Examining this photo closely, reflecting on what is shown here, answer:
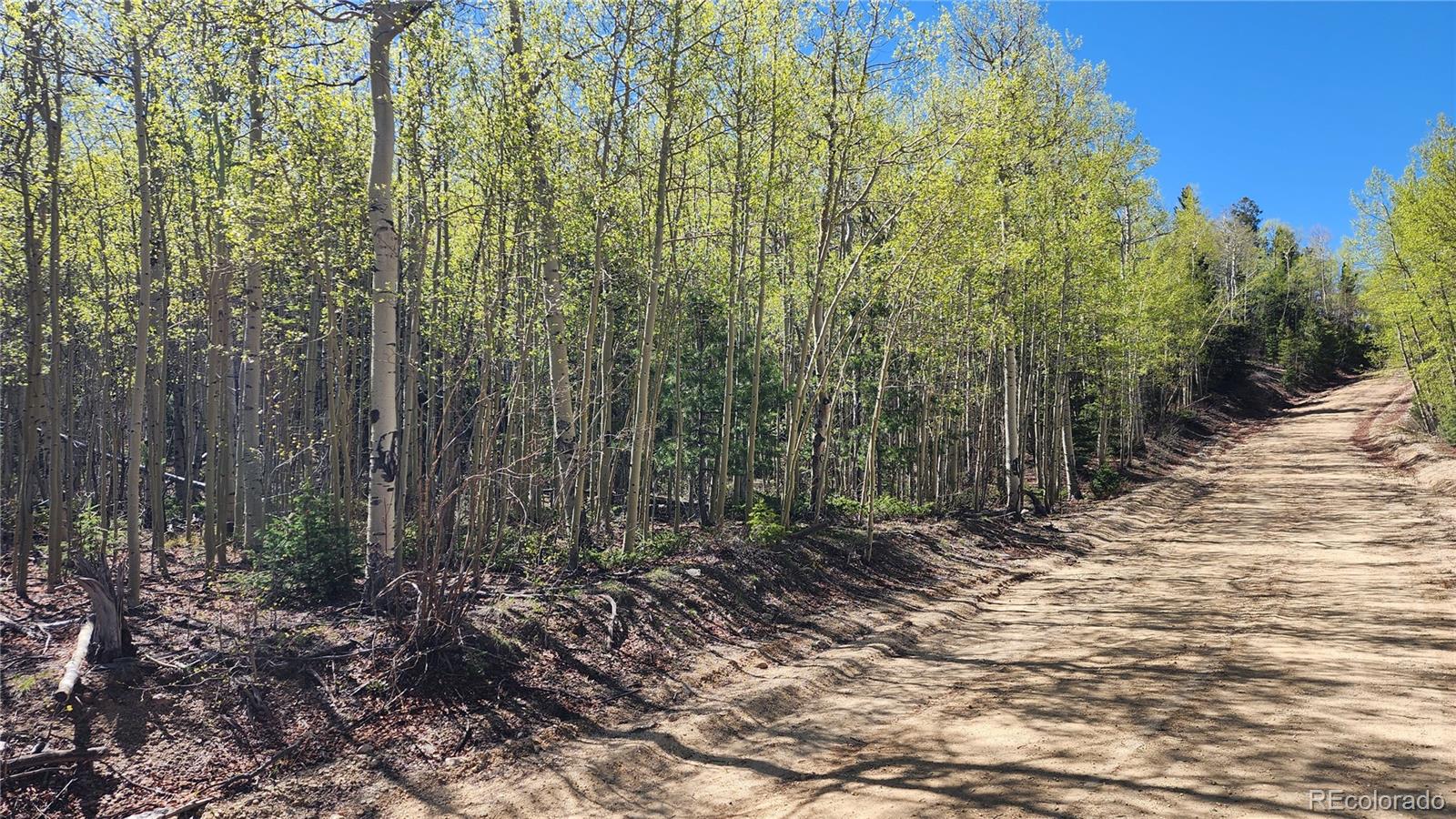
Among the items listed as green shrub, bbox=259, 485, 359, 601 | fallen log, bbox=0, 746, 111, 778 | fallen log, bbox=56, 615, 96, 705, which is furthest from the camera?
green shrub, bbox=259, 485, 359, 601

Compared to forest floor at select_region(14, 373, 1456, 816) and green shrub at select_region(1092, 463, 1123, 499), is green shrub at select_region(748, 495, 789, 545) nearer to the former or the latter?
forest floor at select_region(14, 373, 1456, 816)

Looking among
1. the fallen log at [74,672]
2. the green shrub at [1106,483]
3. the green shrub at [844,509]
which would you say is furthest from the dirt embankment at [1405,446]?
the fallen log at [74,672]

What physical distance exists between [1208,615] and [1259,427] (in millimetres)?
35036

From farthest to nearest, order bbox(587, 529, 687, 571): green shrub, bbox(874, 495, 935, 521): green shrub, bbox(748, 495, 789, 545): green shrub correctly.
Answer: bbox(874, 495, 935, 521): green shrub < bbox(748, 495, 789, 545): green shrub < bbox(587, 529, 687, 571): green shrub

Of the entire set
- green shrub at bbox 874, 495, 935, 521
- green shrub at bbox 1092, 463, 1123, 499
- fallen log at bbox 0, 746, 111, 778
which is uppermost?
fallen log at bbox 0, 746, 111, 778

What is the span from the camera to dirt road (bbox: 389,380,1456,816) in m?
3.98

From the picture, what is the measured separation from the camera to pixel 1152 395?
34125mm

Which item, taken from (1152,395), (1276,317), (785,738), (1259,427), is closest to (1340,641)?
(785,738)

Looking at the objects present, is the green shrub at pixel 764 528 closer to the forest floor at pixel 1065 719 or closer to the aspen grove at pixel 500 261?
the aspen grove at pixel 500 261

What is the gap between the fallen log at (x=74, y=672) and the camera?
4633 millimetres

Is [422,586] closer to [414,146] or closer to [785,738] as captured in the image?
[785,738]

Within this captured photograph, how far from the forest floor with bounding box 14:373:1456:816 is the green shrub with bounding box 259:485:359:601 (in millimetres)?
423

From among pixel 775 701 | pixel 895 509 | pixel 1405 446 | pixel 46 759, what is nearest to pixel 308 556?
pixel 46 759

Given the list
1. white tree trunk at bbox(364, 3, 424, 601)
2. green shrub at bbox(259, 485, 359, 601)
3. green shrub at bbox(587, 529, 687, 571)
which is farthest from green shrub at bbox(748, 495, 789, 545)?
green shrub at bbox(259, 485, 359, 601)
